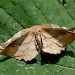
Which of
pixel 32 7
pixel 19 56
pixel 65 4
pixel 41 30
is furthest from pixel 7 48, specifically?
pixel 65 4

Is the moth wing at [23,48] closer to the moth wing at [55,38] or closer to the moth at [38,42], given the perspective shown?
the moth at [38,42]

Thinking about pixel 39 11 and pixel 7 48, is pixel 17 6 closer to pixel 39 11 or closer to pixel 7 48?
pixel 39 11

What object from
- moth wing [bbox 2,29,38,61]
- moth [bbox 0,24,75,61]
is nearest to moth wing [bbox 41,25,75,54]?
moth [bbox 0,24,75,61]

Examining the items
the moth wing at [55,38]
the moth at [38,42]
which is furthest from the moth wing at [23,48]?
the moth wing at [55,38]

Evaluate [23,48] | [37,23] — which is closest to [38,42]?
[23,48]

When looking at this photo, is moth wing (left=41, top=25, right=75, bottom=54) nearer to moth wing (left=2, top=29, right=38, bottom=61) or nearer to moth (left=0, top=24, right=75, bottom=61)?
moth (left=0, top=24, right=75, bottom=61)
